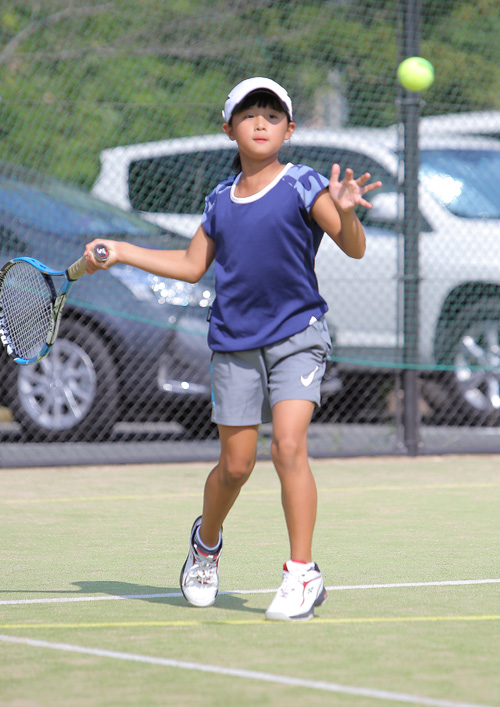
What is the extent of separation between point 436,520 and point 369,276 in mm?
3351

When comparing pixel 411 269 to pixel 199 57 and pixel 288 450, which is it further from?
pixel 288 450

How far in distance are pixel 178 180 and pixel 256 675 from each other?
6.41m

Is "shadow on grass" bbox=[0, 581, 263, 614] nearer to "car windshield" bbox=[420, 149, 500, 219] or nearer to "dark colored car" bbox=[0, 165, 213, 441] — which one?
"dark colored car" bbox=[0, 165, 213, 441]

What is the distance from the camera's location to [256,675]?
3266mm

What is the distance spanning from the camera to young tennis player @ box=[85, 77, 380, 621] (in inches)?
163

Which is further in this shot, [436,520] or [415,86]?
[415,86]

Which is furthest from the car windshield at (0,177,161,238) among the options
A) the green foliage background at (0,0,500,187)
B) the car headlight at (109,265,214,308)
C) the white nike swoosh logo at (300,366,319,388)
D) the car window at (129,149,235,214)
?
the white nike swoosh logo at (300,366,319,388)

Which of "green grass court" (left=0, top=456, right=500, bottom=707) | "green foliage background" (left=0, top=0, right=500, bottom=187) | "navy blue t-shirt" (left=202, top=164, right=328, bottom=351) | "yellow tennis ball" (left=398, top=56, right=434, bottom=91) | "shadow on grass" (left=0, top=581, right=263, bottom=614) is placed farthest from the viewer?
"green foliage background" (left=0, top=0, right=500, bottom=187)

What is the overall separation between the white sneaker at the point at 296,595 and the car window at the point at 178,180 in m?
5.42

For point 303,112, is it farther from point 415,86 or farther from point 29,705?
point 29,705

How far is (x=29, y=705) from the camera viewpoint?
3027mm

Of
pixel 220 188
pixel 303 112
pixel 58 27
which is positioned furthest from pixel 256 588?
pixel 58 27


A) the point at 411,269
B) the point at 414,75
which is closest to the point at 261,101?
the point at 414,75

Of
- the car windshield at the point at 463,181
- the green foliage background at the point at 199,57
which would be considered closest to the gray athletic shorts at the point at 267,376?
the car windshield at the point at 463,181
